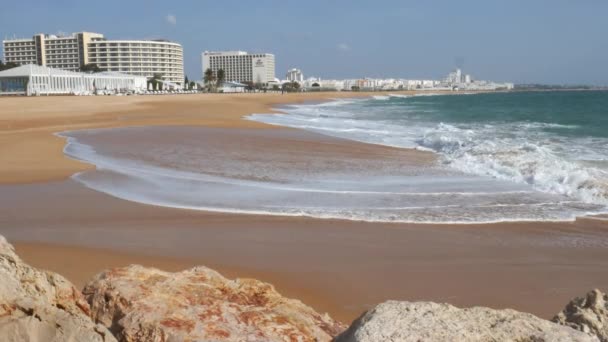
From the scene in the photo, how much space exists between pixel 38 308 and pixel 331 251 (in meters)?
4.31

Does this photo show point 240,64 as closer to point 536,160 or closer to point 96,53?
point 96,53

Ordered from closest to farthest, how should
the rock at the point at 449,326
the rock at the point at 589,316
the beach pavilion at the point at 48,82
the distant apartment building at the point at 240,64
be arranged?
the rock at the point at 449,326 < the rock at the point at 589,316 < the beach pavilion at the point at 48,82 < the distant apartment building at the point at 240,64

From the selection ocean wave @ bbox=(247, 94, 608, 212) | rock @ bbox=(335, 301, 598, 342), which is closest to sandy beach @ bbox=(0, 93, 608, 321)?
rock @ bbox=(335, 301, 598, 342)

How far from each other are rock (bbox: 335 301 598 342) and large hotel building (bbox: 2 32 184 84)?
12688 centimetres

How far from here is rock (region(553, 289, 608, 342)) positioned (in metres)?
2.68

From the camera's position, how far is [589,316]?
2.74 meters

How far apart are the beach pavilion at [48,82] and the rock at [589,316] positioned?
69.8 metres

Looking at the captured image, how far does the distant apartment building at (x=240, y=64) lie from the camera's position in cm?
18388

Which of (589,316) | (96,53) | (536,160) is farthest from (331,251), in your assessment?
(96,53)

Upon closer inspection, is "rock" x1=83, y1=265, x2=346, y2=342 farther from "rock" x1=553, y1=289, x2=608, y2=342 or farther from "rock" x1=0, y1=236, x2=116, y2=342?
"rock" x1=553, y1=289, x2=608, y2=342

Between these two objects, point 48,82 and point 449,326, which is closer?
point 449,326

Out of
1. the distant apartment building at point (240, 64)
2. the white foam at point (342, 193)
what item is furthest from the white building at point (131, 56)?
the white foam at point (342, 193)

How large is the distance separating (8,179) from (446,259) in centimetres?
849

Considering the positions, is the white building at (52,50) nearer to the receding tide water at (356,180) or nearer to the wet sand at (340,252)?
the receding tide water at (356,180)
